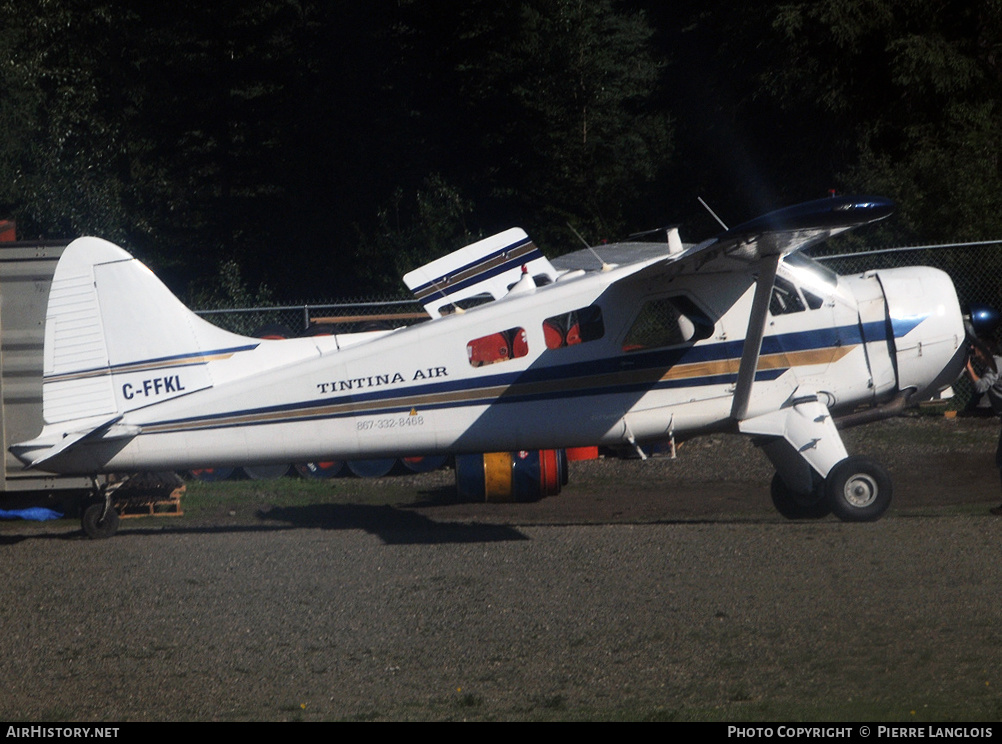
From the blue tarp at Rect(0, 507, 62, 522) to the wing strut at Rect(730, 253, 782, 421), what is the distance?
24.2ft

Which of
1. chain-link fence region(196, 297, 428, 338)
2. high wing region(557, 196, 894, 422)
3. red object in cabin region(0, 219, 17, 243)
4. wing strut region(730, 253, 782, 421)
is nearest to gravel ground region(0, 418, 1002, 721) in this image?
wing strut region(730, 253, 782, 421)

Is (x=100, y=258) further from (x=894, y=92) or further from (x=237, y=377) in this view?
(x=894, y=92)

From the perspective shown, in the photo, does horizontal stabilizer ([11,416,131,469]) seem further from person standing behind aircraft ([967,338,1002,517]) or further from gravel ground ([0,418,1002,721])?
person standing behind aircraft ([967,338,1002,517])

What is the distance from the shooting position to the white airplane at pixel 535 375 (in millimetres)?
10047

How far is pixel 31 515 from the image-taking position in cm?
1244

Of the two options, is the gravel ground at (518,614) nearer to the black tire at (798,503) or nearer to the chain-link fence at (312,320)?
the black tire at (798,503)

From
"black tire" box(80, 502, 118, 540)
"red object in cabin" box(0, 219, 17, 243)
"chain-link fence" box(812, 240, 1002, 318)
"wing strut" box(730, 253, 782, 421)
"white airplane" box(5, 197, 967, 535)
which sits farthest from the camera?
"red object in cabin" box(0, 219, 17, 243)

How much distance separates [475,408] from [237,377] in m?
2.17

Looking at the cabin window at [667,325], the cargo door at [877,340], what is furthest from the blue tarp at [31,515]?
the cargo door at [877,340]

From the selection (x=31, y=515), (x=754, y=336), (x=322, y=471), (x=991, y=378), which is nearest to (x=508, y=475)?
(x=754, y=336)

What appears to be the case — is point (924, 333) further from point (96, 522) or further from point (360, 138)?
point (360, 138)

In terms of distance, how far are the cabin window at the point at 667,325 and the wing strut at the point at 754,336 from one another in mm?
441

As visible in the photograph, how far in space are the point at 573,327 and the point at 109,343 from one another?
409cm

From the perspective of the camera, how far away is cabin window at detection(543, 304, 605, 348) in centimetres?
1010
